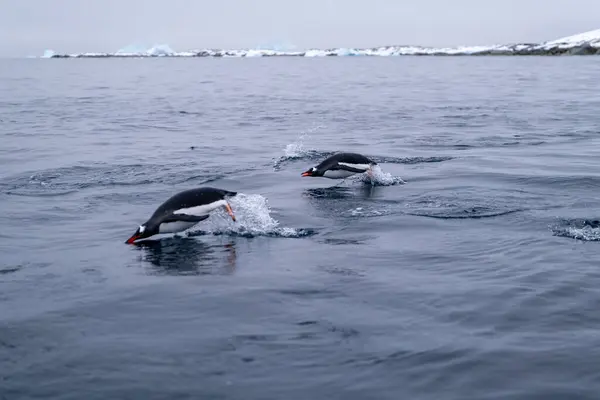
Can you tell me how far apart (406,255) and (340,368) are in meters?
3.48

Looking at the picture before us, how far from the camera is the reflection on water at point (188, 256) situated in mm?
8570

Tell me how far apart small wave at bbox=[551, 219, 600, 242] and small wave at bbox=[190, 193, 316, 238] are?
3358 millimetres

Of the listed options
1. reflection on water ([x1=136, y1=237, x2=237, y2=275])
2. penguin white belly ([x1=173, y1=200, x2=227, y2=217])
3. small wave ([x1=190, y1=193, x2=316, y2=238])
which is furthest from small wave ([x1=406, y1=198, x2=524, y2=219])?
reflection on water ([x1=136, y1=237, x2=237, y2=275])

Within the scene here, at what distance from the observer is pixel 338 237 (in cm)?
1008

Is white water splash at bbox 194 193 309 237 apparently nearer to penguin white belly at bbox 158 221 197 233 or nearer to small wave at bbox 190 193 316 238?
small wave at bbox 190 193 316 238

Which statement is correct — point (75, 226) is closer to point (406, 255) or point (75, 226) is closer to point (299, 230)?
point (299, 230)

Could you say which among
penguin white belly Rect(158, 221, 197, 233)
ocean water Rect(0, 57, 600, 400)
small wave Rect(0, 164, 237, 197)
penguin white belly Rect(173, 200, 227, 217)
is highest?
small wave Rect(0, 164, 237, 197)

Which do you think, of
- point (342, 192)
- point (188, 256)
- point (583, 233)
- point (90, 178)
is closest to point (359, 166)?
point (342, 192)

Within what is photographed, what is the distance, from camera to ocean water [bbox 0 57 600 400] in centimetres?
577

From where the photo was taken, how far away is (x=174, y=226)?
32.0ft

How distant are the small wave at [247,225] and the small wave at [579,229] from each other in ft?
11.0

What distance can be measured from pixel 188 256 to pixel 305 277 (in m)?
1.75

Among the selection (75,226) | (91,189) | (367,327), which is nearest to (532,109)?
(91,189)

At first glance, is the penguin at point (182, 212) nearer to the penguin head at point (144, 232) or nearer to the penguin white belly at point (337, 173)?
the penguin head at point (144, 232)
